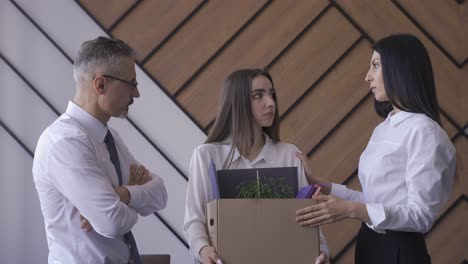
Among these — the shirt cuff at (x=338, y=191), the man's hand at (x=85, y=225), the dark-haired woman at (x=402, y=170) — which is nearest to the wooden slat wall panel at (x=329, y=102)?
the shirt cuff at (x=338, y=191)

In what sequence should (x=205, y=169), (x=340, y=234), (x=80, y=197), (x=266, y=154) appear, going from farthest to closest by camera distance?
(x=340, y=234) → (x=266, y=154) → (x=205, y=169) → (x=80, y=197)

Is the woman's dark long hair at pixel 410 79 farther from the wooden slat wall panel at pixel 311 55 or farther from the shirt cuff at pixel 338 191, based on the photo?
the wooden slat wall panel at pixel 311 55

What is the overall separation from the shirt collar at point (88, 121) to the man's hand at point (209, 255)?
52cm

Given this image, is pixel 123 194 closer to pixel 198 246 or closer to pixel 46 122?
pixel 198 246

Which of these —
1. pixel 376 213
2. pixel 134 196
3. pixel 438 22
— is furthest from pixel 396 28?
pixel 134 196

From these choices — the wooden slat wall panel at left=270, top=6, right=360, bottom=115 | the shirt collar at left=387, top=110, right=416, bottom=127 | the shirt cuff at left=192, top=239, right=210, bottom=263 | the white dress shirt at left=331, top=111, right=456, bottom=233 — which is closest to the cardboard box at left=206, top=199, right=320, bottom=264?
the shirt cuff at left=192, top=239, right=210, bottom=263

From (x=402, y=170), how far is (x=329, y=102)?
160cm

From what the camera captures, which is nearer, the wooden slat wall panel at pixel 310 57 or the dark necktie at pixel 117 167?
the dark necktie at pixel 117 167

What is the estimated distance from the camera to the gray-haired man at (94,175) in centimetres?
208

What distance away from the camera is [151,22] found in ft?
12.9

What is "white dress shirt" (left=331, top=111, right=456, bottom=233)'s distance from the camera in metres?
2.26

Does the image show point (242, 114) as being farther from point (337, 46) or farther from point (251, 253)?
point (337, 46)

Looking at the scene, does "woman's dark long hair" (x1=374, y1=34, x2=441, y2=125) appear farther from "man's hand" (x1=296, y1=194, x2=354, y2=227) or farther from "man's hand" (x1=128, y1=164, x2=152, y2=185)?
"man's hand" (x1=128, y1=164, x2=152, y2=185)

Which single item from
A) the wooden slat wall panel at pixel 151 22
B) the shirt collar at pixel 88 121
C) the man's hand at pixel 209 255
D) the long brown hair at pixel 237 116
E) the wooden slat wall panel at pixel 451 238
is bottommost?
the wooden slat wall panel at pixel 451 238
